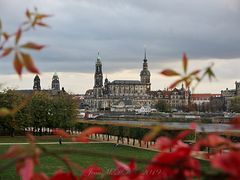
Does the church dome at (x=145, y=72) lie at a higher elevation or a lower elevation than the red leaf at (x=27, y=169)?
higher

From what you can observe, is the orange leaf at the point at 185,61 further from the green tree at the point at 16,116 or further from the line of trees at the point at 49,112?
the line of trees at the point at 49,112

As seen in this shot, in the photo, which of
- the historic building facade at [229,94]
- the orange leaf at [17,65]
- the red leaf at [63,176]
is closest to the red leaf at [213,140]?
the red leaf at [63,176]

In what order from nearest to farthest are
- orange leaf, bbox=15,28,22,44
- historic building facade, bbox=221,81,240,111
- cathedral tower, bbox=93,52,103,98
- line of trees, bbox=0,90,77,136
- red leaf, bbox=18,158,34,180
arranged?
red leaf, bbox=18,158,34,180, orange leaf, bbox=15,28,22,44, line of trees, bbox=0,90,77,136, historic building facade, bbox=221,81,240,111, cathedral tower, bbox=93,52,103,98

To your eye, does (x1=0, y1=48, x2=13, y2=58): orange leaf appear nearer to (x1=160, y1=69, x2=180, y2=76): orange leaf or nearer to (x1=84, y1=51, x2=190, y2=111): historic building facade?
(x1=160, y1=69, x2=180, y2=76): orange leaf

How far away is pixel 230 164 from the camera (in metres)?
0.99

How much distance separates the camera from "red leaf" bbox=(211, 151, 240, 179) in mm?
976

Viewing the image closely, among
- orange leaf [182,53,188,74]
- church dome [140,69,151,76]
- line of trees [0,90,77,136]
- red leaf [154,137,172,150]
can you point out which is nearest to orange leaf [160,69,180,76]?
orange leaf [182,53,188,74]

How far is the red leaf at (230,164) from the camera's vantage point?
0.98 metres

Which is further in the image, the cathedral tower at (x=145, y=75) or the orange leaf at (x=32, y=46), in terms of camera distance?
the cathedral tower at (x=145, y=75)

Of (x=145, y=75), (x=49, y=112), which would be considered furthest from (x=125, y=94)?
(x=49, y=112)

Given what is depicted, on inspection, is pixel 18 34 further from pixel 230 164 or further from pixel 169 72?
pixel 230 164

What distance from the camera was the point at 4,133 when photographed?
52781 millimetres

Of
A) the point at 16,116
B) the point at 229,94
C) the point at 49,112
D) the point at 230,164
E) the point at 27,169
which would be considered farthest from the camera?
the point at 229,94

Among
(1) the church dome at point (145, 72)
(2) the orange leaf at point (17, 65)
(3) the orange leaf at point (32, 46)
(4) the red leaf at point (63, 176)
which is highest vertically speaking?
(1) the church dome at point (145, 72)
